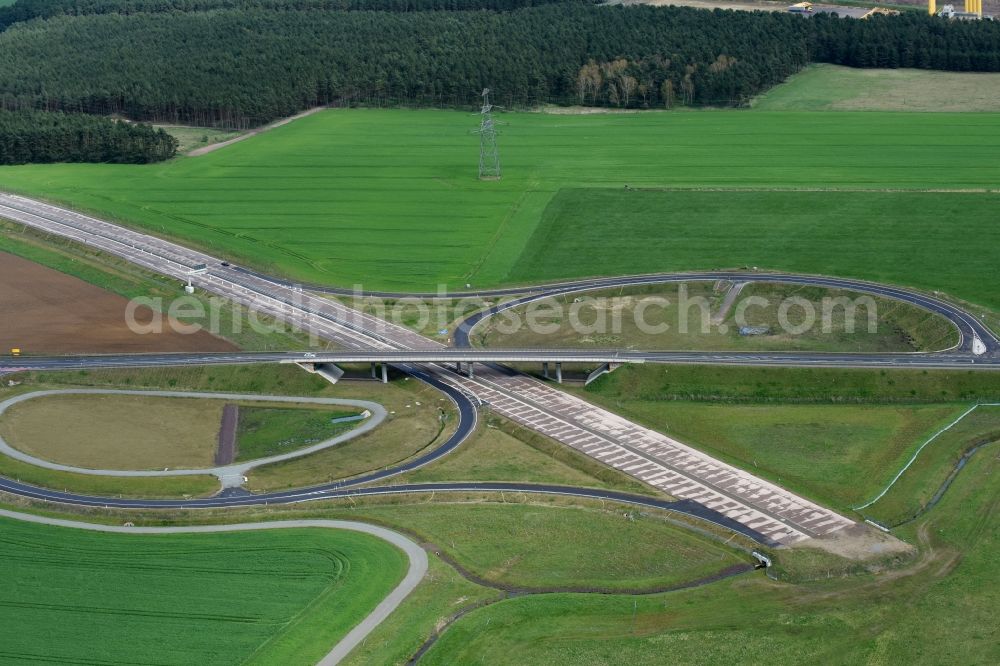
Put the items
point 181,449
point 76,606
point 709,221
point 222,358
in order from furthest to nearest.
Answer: point 709,221, point 222,358, point 181,449, point 76,606

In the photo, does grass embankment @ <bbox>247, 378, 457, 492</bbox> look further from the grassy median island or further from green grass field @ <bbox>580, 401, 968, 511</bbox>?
green grass field @ <bbox>580, 401, 968, 511</bbox>

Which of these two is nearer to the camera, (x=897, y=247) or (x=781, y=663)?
(x=781, y=663)

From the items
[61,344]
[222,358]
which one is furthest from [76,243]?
[222,358]

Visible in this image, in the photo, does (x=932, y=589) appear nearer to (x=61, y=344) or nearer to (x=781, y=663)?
(x=781, y=663)

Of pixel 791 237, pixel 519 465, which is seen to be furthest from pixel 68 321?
pixel 791 237


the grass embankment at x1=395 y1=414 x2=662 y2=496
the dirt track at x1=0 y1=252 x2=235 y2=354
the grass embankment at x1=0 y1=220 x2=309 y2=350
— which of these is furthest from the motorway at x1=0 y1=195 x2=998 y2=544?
the dirt track at x1=0 y1=252 x2=235 y2=354

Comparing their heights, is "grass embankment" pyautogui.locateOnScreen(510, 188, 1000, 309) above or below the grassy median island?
above

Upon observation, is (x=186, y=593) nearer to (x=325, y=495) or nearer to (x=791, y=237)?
(x=325, y=495)

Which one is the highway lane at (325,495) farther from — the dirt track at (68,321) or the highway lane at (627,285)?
the highway lane at (627,285)
